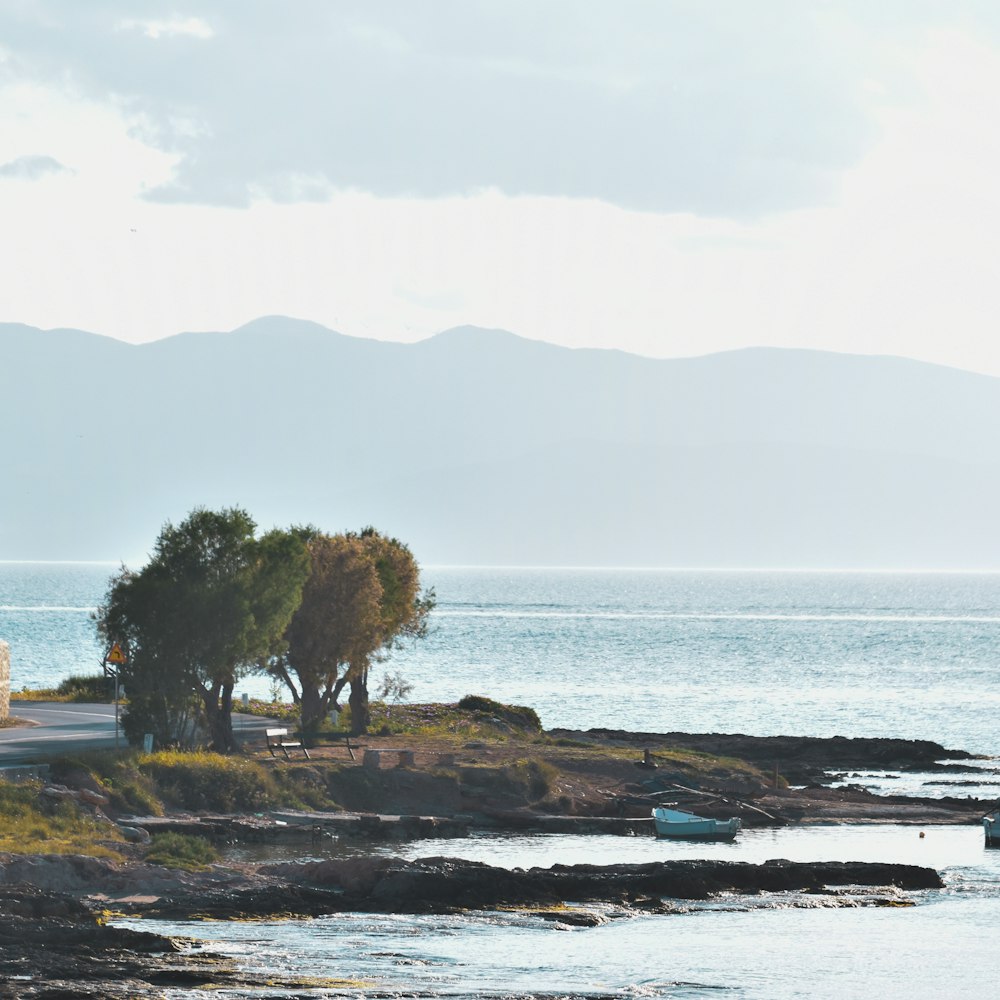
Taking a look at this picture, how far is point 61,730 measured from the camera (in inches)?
2539

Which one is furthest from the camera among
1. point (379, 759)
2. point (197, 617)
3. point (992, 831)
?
point (379, 759)

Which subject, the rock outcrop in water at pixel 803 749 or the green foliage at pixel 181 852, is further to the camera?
the rock outcrop in water at pixel 803 749

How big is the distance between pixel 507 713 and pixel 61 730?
26.8 meters

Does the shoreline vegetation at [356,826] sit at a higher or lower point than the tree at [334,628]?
lower

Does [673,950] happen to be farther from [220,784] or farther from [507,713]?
[507,713]

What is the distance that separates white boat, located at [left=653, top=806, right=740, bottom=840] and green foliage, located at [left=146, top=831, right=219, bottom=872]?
16.2m

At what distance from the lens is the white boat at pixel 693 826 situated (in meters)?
57.6

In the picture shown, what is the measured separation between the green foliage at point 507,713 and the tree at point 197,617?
25.0 m

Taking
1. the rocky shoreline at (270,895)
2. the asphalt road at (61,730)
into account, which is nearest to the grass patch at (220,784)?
the asphalt road at (61,730)

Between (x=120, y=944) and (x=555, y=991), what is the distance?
8.46 meters

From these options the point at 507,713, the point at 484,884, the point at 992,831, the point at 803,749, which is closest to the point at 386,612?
the point at 507,713

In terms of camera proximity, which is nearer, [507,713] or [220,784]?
[220,784]

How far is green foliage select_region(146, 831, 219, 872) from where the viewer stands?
45.3m

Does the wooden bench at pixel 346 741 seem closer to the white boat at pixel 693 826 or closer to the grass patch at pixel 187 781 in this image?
the grass patch at pixel 187 781
